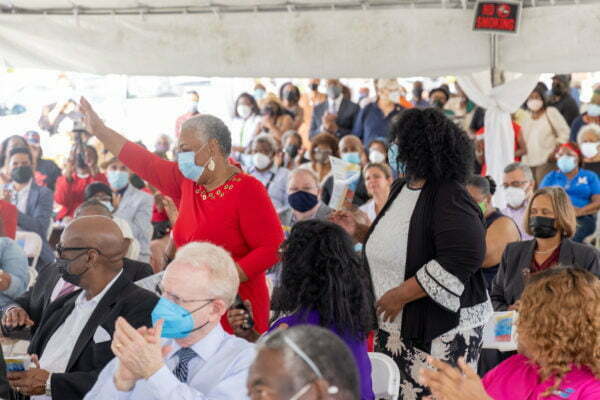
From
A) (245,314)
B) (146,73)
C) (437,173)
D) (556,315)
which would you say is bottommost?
(245,314)

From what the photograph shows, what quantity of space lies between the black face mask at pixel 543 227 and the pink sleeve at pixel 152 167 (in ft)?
7.09

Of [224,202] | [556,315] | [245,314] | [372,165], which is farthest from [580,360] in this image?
[372,165]

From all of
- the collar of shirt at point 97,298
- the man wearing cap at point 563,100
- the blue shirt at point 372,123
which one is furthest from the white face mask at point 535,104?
the collar of shirt at point 97,298

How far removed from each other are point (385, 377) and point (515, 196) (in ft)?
13.8

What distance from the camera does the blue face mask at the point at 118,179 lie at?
372 inches

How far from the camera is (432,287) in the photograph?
12.6ft

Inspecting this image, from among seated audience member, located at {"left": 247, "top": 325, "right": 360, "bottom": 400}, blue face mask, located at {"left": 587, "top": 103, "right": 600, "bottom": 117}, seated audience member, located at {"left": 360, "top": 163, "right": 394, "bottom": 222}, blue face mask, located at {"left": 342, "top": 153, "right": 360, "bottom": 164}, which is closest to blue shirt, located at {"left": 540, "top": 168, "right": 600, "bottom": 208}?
blue face mask, located at {"left": 587, "top": 103, "right": 600, "bottom": 117}

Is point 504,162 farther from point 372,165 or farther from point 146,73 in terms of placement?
point 146,73

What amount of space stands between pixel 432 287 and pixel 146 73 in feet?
14.5

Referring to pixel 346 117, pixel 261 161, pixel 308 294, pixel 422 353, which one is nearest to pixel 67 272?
pixel 308 294

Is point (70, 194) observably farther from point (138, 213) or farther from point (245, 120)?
point (245, 120)

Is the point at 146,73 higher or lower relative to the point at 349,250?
higher

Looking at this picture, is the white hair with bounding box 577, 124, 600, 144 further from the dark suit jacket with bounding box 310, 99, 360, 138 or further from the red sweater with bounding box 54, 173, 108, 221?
the red sweater with bounding box 54, 173, 108, 221

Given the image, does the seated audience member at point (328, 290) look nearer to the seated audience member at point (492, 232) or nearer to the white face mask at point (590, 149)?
the seated audience member at point (492, 232)
